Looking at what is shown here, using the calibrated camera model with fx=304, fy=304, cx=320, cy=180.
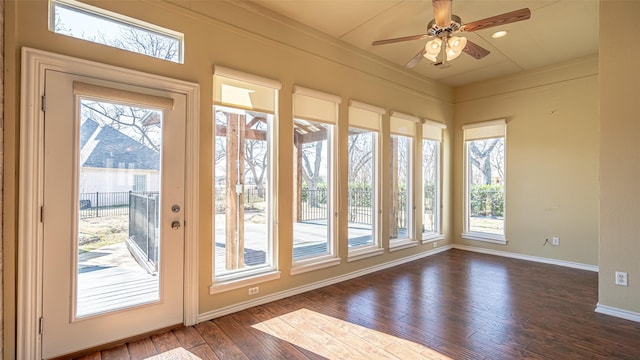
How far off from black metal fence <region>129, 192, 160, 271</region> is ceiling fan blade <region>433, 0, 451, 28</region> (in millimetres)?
2931

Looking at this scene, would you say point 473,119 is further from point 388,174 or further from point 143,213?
point 143,213

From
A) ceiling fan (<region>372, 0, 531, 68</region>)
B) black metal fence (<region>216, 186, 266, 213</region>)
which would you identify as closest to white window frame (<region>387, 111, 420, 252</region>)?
ceiling fan (<region>372, 0, 531, 68</region>)

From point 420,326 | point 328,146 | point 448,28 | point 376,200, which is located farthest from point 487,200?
point 448,28

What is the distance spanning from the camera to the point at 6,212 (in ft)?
6.86

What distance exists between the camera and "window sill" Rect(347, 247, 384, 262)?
4324 mm

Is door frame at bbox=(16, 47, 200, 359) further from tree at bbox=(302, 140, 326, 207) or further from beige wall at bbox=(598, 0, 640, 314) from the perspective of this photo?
beige wall at bbox=(598, 0, 640, 314)

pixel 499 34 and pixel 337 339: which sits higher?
pixel 499 34

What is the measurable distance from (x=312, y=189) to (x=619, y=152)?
330 cm

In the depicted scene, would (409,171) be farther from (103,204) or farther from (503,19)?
(103,204)

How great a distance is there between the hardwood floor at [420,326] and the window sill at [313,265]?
0.90 feet

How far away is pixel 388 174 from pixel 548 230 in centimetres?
286

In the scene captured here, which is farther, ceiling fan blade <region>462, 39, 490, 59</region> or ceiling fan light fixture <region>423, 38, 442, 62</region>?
ceiling fan blade <region>462, 39, 490, 59</region>

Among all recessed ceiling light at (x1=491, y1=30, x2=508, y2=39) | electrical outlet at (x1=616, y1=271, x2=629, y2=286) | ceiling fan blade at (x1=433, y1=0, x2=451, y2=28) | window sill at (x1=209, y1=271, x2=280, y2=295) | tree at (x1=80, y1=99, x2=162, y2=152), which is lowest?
window sill at (x1=209, y1=271, x2=280, y2=295)

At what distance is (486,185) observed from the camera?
5.81 metres
